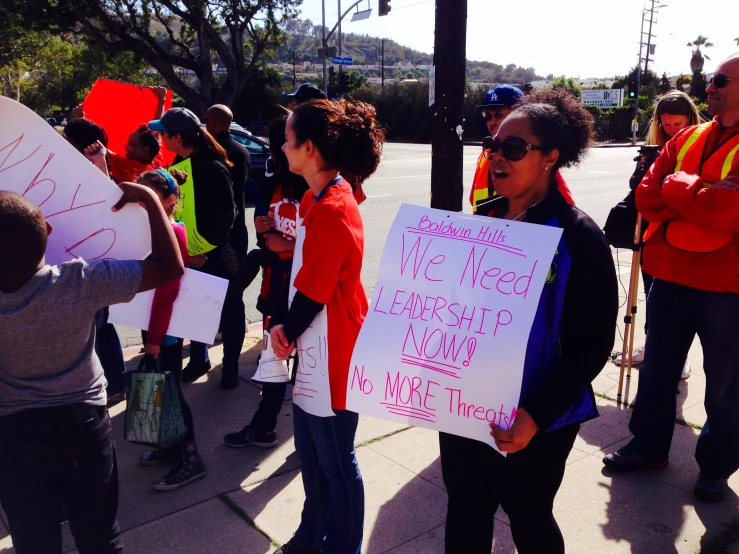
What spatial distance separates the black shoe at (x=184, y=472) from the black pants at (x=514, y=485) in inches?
63.3

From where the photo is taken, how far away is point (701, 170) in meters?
2.88

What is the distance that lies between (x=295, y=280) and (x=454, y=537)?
998 mm

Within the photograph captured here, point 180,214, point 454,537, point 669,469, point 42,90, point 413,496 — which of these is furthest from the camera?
point 42,90

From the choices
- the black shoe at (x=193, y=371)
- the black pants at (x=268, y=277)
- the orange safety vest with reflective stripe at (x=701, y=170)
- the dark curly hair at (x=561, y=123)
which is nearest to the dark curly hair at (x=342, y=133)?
the dark curly hair at (x=561, y=123)

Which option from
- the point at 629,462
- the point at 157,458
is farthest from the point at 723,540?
the point at 157,458

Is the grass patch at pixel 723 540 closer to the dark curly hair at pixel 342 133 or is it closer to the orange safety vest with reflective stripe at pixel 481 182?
the orange safety vest with reflective stripe at pixel 481 182

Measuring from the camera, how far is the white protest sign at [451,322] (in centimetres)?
175

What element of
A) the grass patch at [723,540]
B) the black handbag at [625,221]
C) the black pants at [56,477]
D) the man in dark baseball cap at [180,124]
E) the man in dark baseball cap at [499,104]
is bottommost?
the grass patch at [723,540]

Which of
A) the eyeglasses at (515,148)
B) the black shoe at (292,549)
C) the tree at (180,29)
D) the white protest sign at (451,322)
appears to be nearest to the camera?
the white protest sign at (451,322)

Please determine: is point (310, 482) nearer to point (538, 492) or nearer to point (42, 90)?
point (538, 492)

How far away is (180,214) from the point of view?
3.85 meters

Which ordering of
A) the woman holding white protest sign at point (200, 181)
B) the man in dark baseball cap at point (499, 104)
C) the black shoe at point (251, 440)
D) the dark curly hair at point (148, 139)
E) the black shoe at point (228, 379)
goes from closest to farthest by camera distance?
the black shoe at point (251, 440), the man in dark baseball cap at point (499, 104), the woman holding white protest sign at point (200, 181), the dark curly hair at point (148, 139), the black shoe at point (228, 379)

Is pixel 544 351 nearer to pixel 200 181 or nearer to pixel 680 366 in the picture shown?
Answer: pixel 680 366

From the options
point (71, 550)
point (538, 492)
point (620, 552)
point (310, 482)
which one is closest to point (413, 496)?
point (310, 482)
